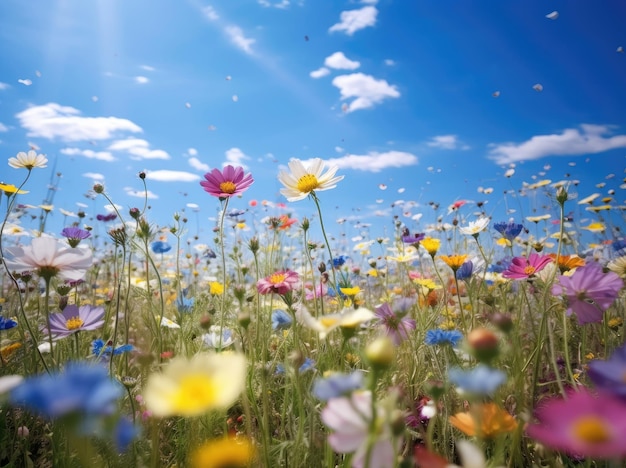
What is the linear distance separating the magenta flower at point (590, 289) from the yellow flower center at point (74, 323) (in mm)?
1229

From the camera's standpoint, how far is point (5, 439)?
1135 millimetres

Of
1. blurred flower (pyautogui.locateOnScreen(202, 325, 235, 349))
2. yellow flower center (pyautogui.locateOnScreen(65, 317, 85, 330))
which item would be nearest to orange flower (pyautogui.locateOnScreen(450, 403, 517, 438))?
blurred flower (pyautogui.locateOnScreen(202, 325, 235, 349))

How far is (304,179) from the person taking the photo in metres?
1.44

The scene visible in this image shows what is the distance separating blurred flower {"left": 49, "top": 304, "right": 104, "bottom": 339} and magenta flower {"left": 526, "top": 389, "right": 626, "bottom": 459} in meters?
1.08

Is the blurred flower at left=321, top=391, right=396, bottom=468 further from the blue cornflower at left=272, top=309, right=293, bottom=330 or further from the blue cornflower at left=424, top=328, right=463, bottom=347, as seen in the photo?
the blue cornflower at left=272, top=309, right=293, bottom=330

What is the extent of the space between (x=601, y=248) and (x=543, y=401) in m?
2.19

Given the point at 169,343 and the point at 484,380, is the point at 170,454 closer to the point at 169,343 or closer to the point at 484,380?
the point at 169,343

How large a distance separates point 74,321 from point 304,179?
32.3 inches

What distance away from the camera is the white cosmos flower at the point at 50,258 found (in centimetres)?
88

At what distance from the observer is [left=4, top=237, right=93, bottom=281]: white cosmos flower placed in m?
0.88

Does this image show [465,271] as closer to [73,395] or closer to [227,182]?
[227,182]

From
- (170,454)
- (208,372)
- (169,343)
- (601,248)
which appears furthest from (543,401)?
(601,248)

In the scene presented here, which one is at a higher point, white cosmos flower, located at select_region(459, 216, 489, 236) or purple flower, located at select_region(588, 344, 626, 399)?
white cosmos flower, located at select_region(459, 216, 489, 236)

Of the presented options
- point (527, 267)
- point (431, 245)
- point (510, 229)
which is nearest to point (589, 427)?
point (527, 267)
